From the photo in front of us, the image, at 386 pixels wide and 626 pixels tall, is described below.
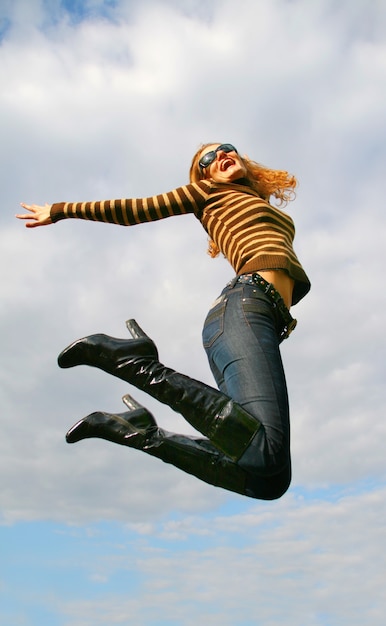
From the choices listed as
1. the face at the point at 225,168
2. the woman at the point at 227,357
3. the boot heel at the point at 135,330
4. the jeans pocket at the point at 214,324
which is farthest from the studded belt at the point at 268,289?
the face at the point at 225,168

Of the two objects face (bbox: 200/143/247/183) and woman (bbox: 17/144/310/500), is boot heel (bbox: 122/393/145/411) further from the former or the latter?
face (bbox: 200/143/247/183)

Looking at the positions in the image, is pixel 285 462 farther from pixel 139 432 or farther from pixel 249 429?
pixel 139 432

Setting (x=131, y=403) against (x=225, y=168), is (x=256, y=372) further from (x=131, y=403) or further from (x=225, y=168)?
(x=225, y=168)

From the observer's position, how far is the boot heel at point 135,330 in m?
4.69

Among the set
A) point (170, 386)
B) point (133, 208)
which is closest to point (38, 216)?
point (133, 208)

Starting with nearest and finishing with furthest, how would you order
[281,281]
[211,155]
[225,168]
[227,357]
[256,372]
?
[256,372] < [227,357] < [281,281] < [225,168] < [211,155]

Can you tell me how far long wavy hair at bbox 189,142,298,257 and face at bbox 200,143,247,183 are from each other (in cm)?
9

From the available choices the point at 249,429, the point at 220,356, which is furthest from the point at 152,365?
the point at 249,429

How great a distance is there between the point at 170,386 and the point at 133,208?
4.28ft

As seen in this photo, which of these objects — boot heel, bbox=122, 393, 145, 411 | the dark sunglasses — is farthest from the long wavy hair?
boot heel, bbox=122, 393, 145, 411

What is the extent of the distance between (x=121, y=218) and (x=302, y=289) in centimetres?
132

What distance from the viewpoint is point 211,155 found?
5.49 m

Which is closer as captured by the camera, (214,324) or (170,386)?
(170,386)

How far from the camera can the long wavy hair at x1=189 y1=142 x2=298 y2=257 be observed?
18.4 feet
